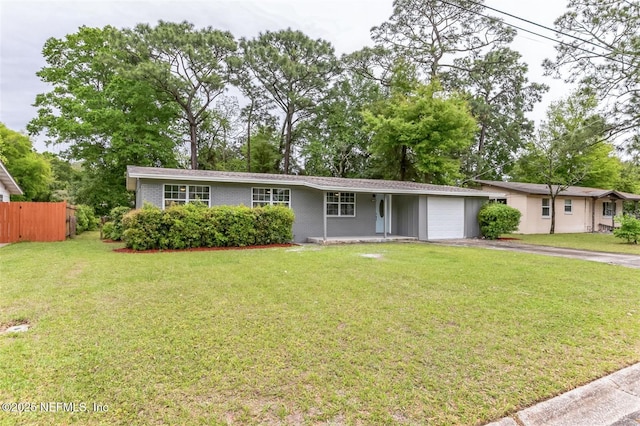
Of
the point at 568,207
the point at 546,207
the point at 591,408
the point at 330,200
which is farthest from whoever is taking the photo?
the point at 568,207

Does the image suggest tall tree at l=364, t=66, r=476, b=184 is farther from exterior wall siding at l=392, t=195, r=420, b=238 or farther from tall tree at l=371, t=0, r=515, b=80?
exterior wall siding at l=392, t=195, r=420, b=238

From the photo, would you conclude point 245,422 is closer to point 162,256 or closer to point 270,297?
point 270,297

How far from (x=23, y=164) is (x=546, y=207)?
115 ft

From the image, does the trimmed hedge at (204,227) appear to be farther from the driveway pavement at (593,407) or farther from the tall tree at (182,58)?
the tall tree at (182,58)

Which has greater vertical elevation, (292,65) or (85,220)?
(292,65)

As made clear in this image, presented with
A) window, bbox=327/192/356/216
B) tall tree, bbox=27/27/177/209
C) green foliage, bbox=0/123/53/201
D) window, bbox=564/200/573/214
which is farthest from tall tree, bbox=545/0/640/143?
green foliage, bbox=0/123/53/201

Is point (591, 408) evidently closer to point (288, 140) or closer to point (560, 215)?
point (560, 215)

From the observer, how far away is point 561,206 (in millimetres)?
22016

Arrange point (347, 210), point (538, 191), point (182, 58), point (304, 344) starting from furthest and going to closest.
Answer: point (182, 58) → point (538, 191) → point (347, 210) → point (304, 344)

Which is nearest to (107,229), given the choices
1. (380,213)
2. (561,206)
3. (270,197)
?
(270,197)

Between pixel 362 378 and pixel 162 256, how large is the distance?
26.1 ft

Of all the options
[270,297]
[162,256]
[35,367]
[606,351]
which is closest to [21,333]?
[35,367]

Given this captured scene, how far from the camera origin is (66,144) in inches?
829

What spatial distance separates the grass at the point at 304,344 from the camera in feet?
8.07
